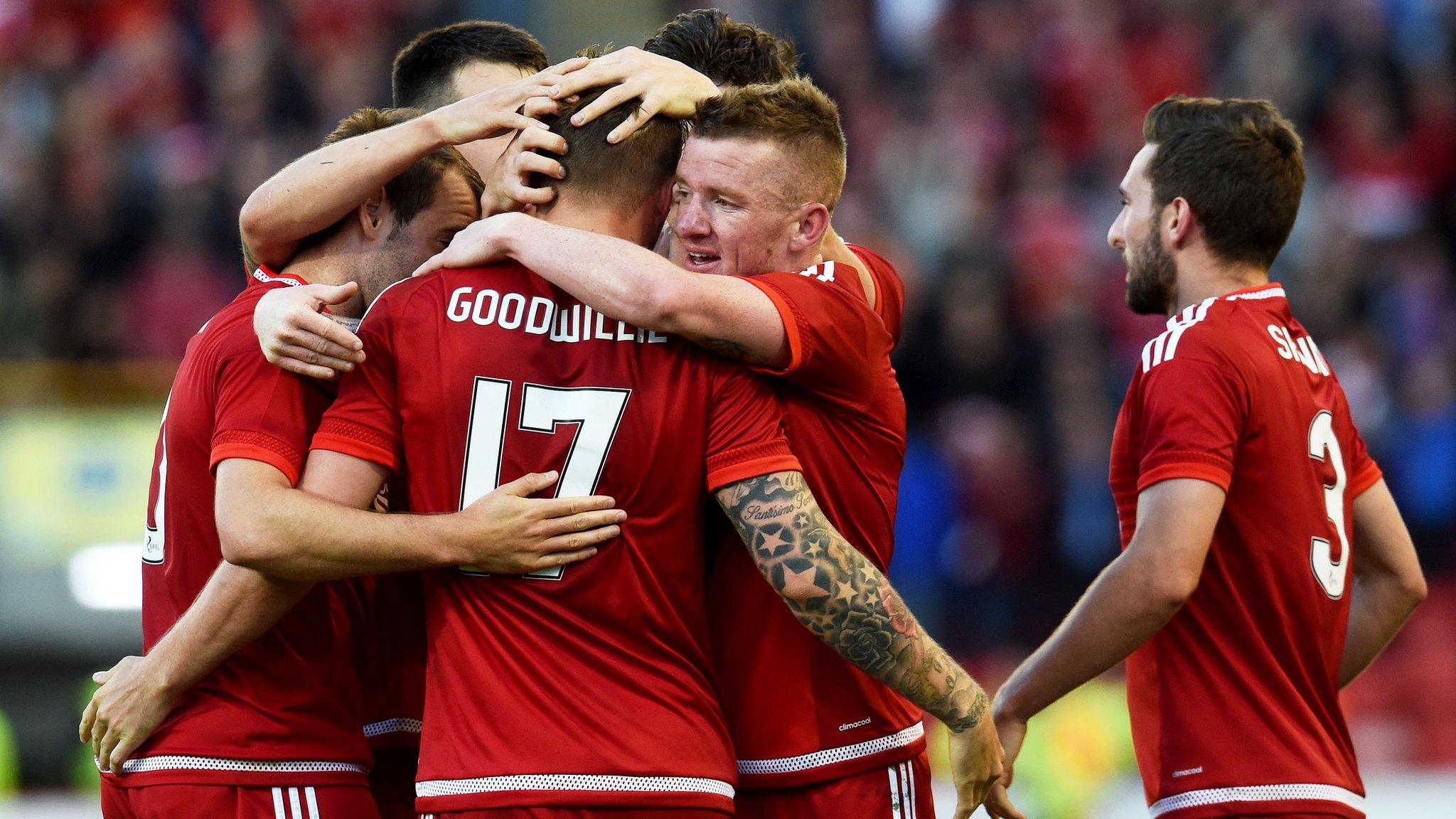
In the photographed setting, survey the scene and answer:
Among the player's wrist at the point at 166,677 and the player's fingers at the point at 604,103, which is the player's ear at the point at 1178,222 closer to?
the player's fingers at the point at 604,103

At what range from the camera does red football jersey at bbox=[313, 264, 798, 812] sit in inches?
130

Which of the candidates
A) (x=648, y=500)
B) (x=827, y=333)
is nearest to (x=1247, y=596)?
(x=827, y=333)

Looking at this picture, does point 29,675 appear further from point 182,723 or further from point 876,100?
point 876,100

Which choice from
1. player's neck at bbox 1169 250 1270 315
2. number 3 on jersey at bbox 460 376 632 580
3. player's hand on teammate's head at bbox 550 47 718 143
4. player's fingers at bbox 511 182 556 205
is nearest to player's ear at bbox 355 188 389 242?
player's fingers at bbox 511 182 556 205

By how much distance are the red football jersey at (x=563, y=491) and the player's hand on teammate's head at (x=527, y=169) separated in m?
0.17

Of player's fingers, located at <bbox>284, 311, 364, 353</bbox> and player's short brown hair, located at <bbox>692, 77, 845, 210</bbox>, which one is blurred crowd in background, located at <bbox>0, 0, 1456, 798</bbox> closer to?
player's short brown hair, located at <bbox>692, 77, 845, 210</bbox>

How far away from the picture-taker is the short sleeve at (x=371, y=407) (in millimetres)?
3439

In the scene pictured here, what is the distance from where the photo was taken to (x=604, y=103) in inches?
140

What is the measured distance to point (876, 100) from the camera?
1343cm

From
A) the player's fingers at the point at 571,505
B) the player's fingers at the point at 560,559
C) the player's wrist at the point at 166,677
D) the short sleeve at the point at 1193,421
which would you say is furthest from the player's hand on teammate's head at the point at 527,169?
the short sleeve at the point at 1193,421

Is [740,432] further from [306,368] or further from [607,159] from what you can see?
[306,368]

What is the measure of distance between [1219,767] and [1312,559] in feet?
1.87

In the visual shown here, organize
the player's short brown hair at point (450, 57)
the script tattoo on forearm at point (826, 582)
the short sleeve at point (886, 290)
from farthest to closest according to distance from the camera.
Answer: the player's short brown hair at point (450, 57) → the short sleeve at point (886, 290) → the script tattoo on forearm at point (826, 582)

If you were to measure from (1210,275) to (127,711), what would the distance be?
2.89 m
